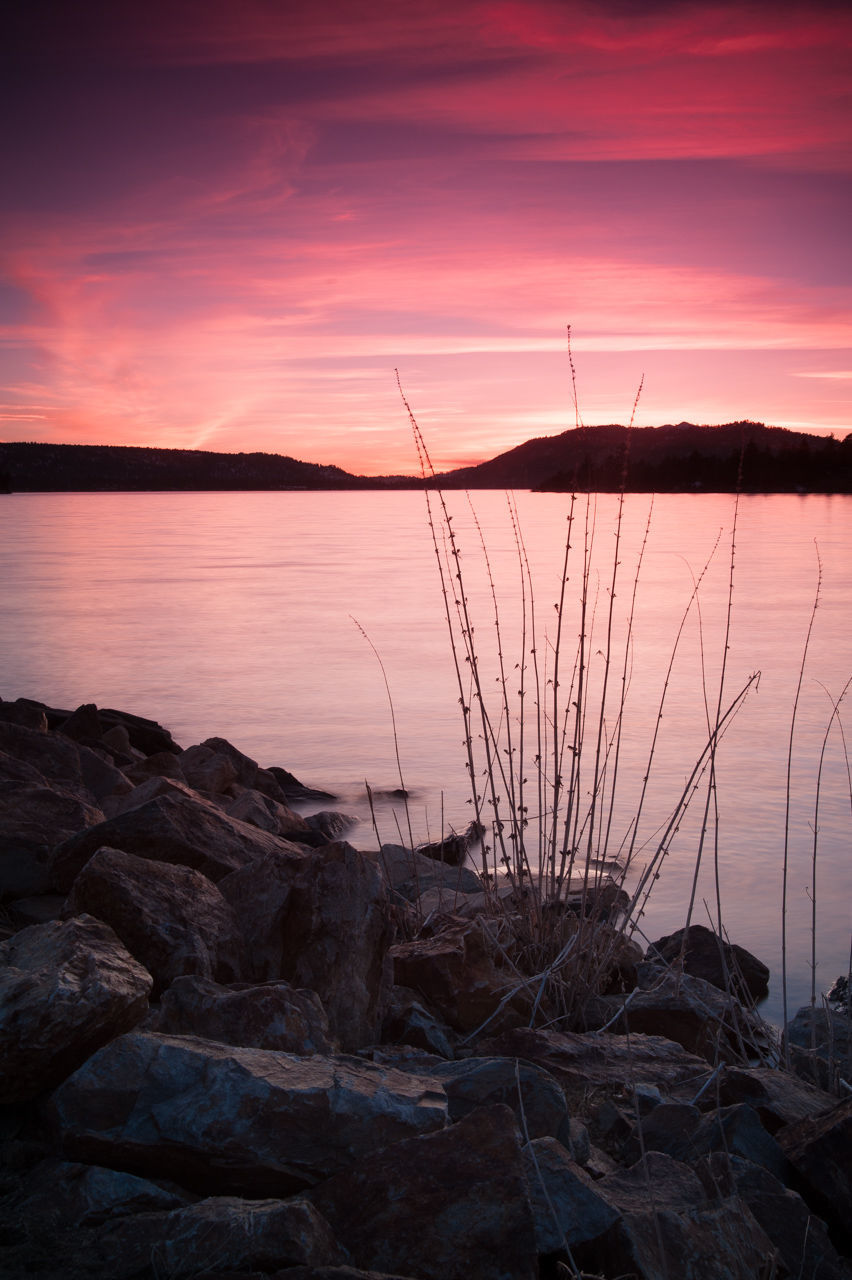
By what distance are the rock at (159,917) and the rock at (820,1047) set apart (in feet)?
7.04

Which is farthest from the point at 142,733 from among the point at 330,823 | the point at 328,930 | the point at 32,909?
the point at 328,930

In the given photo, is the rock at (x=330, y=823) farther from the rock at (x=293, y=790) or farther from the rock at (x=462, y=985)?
the rock at (x=462, y=985)

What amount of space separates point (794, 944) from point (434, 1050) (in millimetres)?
3586

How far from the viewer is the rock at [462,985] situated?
4.58 metres

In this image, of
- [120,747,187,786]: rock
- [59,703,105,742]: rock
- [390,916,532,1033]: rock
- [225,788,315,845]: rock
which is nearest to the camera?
[390,916,532,1033]: rock

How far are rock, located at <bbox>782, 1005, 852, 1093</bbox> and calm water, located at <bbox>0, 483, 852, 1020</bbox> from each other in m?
0.74

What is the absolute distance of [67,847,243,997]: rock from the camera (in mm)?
3740

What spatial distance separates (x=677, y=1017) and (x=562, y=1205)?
7.43 ft

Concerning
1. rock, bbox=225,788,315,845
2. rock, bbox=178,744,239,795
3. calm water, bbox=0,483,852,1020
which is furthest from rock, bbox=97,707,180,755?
rock, bbox=225,788,315,845

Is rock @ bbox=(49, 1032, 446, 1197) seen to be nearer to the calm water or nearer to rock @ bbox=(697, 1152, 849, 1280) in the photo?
rock @ bbox=(697, 1152, 849, 1280)

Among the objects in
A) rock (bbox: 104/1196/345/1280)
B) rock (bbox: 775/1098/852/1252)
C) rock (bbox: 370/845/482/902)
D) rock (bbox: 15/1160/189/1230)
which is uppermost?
rock (bbox: 104/1196/345/1280)

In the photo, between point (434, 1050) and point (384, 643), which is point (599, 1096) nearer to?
point (434, 1050)

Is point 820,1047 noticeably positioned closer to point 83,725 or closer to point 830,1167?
point 830,1167

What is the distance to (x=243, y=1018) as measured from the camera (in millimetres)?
3260
